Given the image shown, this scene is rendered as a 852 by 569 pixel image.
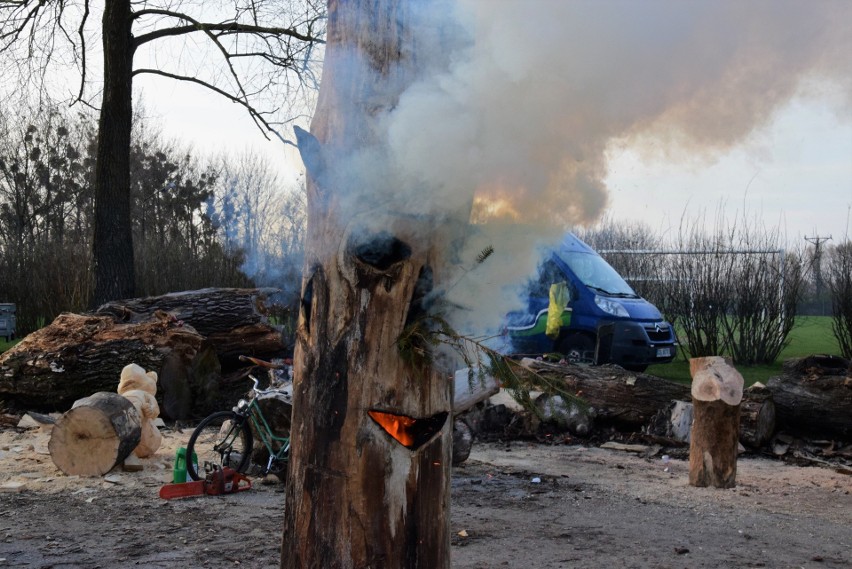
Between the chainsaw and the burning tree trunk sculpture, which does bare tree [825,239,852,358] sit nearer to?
the chainsaw

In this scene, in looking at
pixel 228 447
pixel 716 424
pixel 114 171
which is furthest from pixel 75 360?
pixel 716 424

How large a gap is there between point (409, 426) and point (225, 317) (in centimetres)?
838

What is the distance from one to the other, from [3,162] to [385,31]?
997 inches

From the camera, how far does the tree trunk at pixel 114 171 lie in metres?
→ 12.3

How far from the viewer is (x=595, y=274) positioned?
11820mm

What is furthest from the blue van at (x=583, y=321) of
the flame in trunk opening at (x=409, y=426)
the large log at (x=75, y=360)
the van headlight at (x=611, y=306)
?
the flame in trunk opening at (x=409, y=426)

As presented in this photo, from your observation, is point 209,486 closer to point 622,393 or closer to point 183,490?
point 183,490

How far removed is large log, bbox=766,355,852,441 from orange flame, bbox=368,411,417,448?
249 inches

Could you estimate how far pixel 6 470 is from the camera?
658 centimetres

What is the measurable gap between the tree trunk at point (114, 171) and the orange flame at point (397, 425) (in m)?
10.5

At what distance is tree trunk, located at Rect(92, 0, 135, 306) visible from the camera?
12312 millimetres

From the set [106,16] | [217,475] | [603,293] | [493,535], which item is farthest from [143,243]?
[493,535]

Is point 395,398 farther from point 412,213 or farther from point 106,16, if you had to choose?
point 106,16

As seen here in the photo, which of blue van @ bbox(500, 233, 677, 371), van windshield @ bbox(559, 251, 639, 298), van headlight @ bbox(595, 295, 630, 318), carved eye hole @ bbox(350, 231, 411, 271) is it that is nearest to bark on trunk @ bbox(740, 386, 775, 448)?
blue van @ bbox(500, 233, 677, 371)
